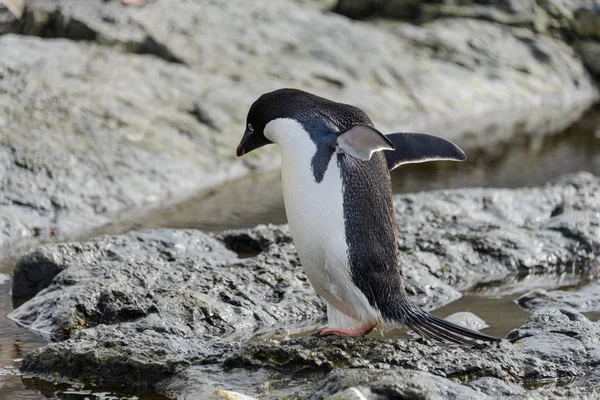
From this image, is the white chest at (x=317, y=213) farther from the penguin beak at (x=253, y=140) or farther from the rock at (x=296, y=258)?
the rock at (x=296, y=258)

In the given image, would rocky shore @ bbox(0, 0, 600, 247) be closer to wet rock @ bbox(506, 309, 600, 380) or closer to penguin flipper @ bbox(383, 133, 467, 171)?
penguin flipper @ bbox(383, 133, 467, 171)

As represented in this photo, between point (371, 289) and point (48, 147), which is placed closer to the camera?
point (371, 289)

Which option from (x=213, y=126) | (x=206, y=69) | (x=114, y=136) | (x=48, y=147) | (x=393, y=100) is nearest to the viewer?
(x=48, y=147)

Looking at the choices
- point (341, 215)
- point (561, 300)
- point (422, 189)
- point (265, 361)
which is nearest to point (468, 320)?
point (561, 300)

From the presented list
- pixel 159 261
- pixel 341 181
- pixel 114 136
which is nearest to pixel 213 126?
pixel 114 136

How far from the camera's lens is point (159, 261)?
5766 mm

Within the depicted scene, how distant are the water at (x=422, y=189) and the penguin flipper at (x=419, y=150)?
96 cm

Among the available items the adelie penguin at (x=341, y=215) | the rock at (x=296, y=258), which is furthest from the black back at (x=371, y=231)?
the rock at (x=296, y=258)

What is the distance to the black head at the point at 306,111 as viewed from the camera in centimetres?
432

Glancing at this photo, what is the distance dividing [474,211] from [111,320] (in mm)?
3455

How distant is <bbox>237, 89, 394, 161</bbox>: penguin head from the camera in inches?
168

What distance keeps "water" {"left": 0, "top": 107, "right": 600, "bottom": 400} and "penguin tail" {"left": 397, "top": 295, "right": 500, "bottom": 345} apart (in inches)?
27.0

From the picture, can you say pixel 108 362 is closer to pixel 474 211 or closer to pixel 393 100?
pixel 474 211

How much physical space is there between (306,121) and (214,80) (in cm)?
636
